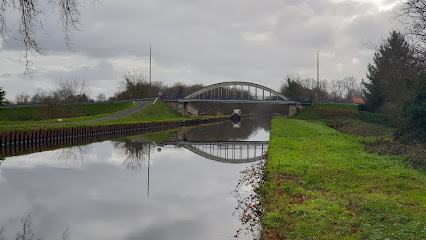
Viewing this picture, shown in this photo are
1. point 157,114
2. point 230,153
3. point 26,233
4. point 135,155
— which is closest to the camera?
point 26,233

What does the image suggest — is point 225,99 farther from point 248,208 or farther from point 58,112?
point 248,208

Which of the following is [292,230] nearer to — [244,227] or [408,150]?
[244,227]

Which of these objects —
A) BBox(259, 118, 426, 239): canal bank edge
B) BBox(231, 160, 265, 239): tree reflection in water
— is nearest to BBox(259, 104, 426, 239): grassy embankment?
BBox(259, 118, 426, 239): canal bank edge

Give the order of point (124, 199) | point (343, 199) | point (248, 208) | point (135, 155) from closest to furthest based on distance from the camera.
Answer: point (343, 199), point (248, 208), point (124, 199), point (135, 155)

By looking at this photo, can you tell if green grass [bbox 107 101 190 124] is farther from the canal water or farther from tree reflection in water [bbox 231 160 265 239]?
tree reflection in water [bbox 231 160 265 239]

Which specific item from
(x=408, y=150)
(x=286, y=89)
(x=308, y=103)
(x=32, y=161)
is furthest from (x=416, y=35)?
(x=286, y=89)

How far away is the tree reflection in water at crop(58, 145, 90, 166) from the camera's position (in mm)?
20062

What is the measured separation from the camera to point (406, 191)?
9.61m

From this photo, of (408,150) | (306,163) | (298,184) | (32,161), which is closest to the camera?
(298,184)

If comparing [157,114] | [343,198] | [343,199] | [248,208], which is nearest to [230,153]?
[248,208]

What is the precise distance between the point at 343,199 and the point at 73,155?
17759 millimetres

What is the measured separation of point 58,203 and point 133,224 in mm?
3383

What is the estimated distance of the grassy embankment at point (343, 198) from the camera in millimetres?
7066

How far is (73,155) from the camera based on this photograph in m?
22.8
